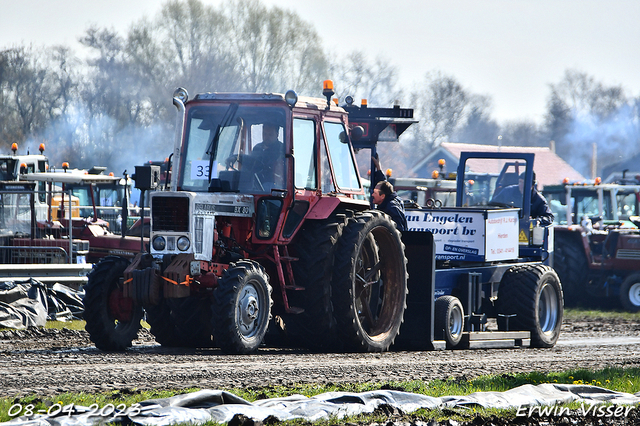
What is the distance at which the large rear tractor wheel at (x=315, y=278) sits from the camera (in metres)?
9.30

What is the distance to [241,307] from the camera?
848 cm

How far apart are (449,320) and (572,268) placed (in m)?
9.56

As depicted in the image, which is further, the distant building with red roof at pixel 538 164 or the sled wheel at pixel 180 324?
the distant building with red roof at pixel 538 164

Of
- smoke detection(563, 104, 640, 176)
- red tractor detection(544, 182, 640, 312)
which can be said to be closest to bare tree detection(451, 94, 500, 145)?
smoke detection(563, 104, 640, 176)

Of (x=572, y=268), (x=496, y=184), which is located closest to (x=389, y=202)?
(x=496, y=184)

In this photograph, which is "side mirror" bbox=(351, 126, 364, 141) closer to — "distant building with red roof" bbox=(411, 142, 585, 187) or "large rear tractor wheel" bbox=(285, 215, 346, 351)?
"large rear tractor wheel" bbox=(285, 215, 346, 351)

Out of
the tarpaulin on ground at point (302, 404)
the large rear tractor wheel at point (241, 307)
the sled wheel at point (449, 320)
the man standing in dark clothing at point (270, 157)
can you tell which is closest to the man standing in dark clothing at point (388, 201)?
the sled wheel at point (449, 320)

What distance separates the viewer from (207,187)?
30.5 feet

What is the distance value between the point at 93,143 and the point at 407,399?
37.2 meters

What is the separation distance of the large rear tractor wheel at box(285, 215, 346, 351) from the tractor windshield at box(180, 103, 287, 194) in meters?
0.64

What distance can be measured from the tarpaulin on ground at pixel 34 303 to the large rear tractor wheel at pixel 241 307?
4.07m

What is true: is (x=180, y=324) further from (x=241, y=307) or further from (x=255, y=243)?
(x=241, y=307)

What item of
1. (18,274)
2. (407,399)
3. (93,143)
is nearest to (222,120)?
(407,399)

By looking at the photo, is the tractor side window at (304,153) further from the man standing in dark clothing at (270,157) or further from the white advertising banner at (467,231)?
the white advertising banner at (467,231)
